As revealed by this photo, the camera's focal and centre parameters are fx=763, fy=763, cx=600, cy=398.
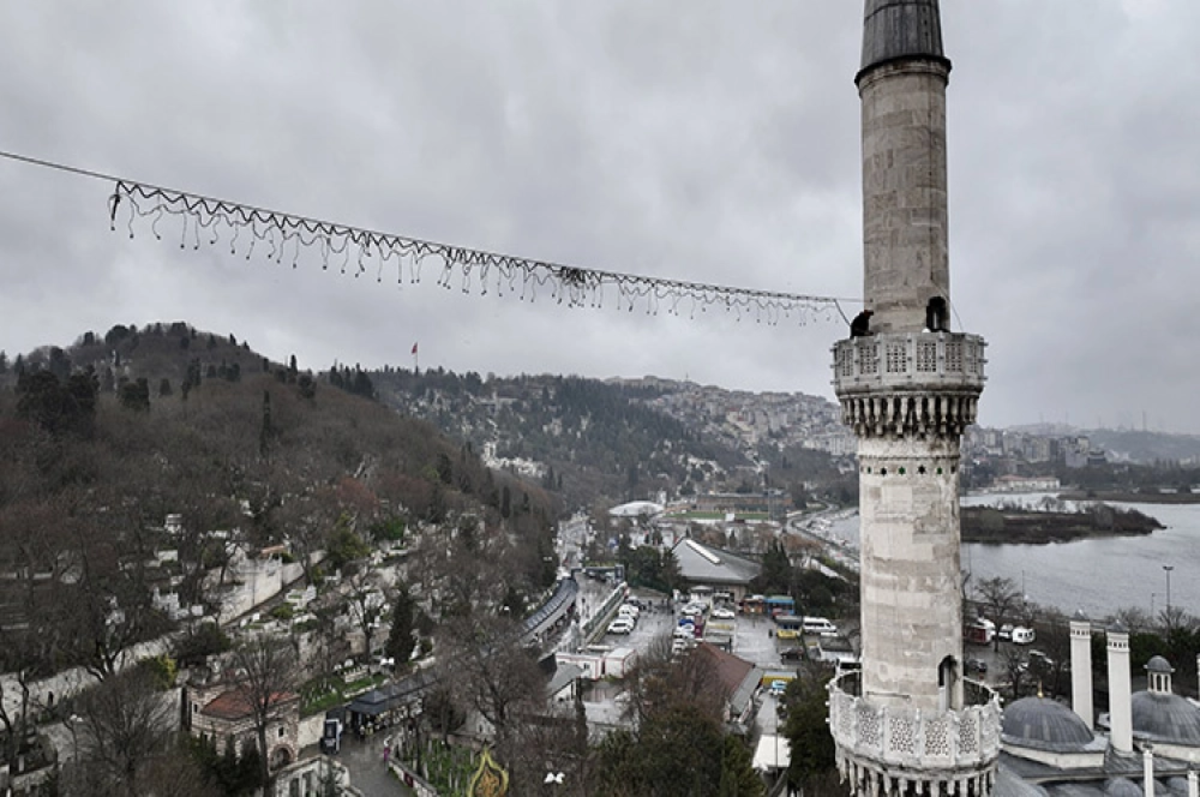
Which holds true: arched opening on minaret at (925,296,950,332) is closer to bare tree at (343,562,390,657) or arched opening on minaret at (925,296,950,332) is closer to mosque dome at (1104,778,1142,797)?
mosque dome at (1104,778,1142,797)

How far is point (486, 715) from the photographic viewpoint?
2289cm

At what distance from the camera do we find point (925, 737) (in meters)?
7.48

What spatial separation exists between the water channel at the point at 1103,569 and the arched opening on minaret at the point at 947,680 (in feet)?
166

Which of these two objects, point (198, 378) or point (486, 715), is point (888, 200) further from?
point (198, 378)

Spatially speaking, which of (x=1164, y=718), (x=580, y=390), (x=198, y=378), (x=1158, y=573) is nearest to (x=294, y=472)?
(x=198, y=378)

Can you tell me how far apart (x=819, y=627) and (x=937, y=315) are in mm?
36877

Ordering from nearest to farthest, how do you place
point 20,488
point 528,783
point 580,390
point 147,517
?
point 528,783
point 20,488
point 147,517
point 580,390

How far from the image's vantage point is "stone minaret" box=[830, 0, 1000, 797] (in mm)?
7859

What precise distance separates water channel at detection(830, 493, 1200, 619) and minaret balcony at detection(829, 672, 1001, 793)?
5081 cm

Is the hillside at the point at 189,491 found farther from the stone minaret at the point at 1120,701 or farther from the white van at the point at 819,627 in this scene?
the stone minaret at the point at 1120,701

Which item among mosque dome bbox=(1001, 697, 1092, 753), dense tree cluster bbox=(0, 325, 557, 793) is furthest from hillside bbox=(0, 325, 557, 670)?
mosque dome bbox=(1001, 697, 1092, 753)

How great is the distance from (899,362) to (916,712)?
3516 millimetres

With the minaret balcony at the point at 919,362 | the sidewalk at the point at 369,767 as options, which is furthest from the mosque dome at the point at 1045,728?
the sidewalk at the point at 369,767

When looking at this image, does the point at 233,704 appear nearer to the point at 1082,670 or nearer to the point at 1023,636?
the point at 1082,670
